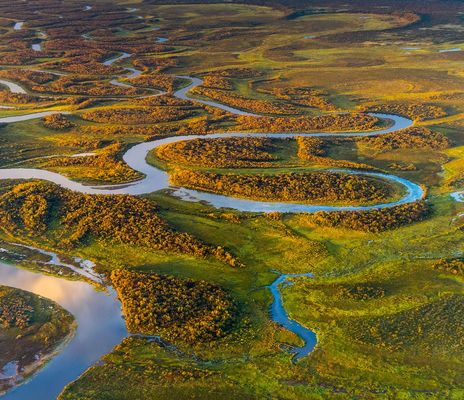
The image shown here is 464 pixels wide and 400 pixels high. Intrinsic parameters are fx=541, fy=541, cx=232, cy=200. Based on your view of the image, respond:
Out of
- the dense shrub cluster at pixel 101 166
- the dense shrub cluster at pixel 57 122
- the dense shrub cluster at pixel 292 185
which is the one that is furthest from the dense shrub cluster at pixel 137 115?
the dense shrub cluster at pixel 292 185

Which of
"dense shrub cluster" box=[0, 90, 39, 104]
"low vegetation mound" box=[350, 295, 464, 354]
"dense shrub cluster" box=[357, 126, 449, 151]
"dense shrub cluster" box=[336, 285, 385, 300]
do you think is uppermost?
"dense shrub cluster" box=[0, 90, 39, 104]

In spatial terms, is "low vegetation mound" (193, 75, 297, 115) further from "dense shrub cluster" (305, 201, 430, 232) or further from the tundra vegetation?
"dense shrub cluster" (305, 201, 430, 232)

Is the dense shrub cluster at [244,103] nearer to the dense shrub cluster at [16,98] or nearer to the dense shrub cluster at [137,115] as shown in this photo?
the dense shrub cluster at [137,115]

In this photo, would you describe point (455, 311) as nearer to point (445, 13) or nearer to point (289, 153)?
point (289, 153)

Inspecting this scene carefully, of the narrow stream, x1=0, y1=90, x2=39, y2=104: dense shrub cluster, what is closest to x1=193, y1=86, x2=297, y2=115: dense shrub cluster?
x1=0, y1=90, x2=39, y2=104: dense shrub cluster

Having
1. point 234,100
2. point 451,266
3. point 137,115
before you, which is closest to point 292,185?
point 451,266

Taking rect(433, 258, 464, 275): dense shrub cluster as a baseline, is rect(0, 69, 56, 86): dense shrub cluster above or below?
above
